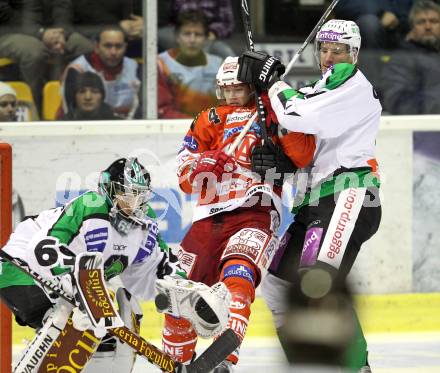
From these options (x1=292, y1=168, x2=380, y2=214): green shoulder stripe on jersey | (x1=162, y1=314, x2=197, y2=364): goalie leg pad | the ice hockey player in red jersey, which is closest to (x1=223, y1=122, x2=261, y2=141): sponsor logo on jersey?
the ice hockey player in red jersey

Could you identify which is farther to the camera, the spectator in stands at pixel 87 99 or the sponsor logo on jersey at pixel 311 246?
the spectator in stands at pixel 87 99

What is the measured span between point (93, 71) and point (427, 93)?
168 cm

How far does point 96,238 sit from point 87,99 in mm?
1967

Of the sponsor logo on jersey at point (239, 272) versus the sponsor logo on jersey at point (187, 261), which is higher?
Result: the sponsor logo on jersey at point (239, 272)

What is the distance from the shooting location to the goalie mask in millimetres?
4438

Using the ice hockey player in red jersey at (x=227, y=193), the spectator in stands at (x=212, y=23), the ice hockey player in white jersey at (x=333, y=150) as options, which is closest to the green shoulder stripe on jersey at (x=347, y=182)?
the ice hockey player in white jersey at (x=333, y=150)

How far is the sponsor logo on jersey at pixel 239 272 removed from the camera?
Answer: 4.77m

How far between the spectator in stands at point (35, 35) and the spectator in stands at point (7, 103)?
0.30ft

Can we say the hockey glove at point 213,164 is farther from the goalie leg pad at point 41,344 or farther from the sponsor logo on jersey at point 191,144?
the goalie leg pad at point 41,344

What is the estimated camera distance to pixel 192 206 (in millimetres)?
6336

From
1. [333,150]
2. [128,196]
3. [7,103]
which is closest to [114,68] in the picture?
[7,103]

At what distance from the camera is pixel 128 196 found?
14.6 feet

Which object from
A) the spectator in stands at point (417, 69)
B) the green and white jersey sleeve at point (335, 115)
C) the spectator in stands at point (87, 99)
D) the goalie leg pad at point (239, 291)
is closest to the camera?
the goalie leg pad at point (239, 291)

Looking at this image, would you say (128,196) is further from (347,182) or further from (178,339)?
(347,182)
